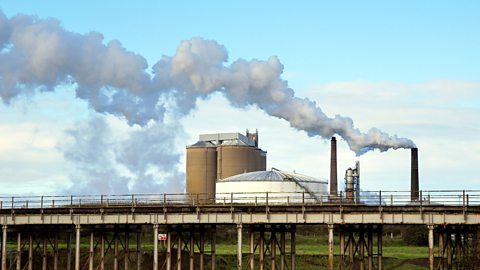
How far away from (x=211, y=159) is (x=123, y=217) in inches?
2846

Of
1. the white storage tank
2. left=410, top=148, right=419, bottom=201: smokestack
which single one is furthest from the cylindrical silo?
left=410, top=148, right=419, bottom=201: smokestack

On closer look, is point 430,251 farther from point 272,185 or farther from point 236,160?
point 236,160

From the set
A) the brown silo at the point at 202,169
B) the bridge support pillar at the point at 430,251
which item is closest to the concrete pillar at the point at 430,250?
the bridge support pillar at the point at 430,251

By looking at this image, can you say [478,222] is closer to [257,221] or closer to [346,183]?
[257,221]

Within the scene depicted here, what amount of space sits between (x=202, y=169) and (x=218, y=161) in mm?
2981

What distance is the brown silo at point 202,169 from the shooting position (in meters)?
145

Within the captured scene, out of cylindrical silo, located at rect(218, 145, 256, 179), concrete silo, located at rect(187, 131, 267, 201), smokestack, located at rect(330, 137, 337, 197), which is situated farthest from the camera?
concrete silo, located at rect(187, 131, 267, 201)

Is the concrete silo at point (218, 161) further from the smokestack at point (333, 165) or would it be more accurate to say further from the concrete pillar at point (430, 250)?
the concrete pillar at point (430, 250)

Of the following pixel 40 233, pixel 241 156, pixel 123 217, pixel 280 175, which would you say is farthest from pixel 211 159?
pixel 123 217

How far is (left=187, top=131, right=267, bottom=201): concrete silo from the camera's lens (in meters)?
145

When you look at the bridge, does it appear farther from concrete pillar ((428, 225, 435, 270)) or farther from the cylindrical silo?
the cylindrical silo

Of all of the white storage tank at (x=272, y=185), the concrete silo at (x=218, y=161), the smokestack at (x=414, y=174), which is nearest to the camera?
the white storage tank at (x=272, y=185)

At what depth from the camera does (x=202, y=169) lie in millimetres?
146250

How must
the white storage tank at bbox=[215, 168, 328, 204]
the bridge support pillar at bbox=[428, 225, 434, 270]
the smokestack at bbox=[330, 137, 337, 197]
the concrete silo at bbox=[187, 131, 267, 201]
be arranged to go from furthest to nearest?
1. the concrete silo at bbox=[187, 131, 267, 201]
2. the smokestack at bbox=[330, 137, 337, 197]
3. the white storage tank at bbox=[215, 168, 328, 204]
4. the bridge support pillar at bbox=[428, 225, 434, 270]
